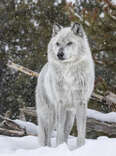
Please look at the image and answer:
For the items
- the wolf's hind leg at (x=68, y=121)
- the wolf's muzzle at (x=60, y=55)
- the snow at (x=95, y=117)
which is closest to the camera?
the wolf's muzzle at (x=60, y=55)

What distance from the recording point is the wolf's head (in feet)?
17.0

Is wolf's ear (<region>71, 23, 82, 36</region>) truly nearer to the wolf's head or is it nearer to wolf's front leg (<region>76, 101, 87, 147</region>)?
the wolf's head

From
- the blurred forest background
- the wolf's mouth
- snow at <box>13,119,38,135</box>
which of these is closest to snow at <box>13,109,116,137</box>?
snow at <box>13,119,38,135</box>

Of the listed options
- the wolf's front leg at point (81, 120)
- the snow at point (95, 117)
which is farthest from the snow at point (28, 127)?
the wolf's front leg at point (81, 120)

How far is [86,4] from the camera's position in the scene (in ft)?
53.9

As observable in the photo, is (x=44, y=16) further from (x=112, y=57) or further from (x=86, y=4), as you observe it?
Answer: (x=112, y=57)

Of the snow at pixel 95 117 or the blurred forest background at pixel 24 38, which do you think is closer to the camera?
the snow at pixel 95 117

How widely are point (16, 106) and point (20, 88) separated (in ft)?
2.62

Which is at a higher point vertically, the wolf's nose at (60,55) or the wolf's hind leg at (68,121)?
the wolf's nose at (60,55)

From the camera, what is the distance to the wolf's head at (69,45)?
5.20m

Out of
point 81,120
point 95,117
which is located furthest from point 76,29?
point 95,117

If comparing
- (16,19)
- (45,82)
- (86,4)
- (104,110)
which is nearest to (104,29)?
(45,82)

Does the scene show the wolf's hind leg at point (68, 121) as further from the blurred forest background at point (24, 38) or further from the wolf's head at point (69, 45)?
the blurred forest background at point (24, 38)

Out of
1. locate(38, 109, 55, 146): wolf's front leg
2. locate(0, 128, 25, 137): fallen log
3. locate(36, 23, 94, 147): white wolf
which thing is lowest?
locate(0, 128, 25, 137): fallen log
